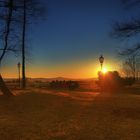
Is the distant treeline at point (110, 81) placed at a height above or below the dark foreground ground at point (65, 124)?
above

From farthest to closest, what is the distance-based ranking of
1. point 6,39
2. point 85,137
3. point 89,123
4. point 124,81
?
point 124,81 < point 6,39 < point 89,123 < point 85,137

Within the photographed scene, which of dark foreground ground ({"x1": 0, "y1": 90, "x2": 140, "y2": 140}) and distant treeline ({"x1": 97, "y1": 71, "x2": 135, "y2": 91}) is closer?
dark foreground ground ({"x1": 0, "y1": 90, "x2": 140, "y2": 140})

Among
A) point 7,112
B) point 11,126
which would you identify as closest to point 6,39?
A: point 7,112

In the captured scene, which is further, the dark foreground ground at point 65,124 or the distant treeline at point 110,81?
the distant treeline at point 110,81

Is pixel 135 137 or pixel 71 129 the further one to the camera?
pixel 71 129

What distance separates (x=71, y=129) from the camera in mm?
10266

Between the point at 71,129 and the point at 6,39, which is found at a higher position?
the point at 6,39

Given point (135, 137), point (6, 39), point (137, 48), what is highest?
point (6, 39)

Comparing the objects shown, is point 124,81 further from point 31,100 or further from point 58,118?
point 58,118

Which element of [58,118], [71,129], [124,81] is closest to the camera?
[71,129]

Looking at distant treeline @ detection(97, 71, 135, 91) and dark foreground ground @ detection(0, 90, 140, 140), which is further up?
distant treeline @ detection(97, 71, 135, 91)

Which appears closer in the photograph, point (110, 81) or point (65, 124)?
point (65, 124)

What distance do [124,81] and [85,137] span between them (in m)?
39.7

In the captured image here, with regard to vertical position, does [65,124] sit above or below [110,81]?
below
